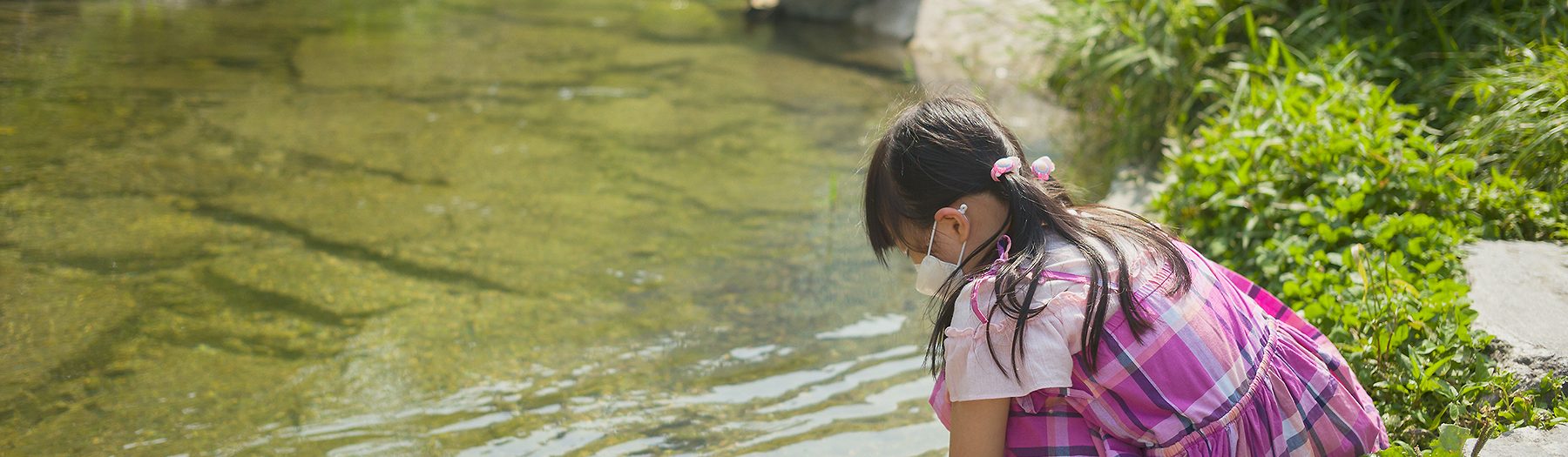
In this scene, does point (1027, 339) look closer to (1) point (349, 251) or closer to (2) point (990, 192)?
(2) point (990, 192)

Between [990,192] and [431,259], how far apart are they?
8.14ft

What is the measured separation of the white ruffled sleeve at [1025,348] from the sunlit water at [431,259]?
0.98 metres

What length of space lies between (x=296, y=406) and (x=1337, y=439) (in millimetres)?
2371

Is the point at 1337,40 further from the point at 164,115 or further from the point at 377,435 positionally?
the point at 164,115

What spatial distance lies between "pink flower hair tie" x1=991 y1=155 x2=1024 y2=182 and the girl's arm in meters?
0.37

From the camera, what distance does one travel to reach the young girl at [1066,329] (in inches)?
71.1

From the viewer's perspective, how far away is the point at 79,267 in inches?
139

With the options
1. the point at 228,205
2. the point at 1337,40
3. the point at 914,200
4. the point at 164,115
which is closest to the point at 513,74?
the point at 164,115

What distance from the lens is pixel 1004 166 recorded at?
1821 mm

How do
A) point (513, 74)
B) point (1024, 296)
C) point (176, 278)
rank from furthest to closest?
point (513, 74) → point (176, 278) → point (1024, 296)

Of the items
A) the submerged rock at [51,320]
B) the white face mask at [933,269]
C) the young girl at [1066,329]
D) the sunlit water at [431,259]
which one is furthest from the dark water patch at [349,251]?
the young girl at [1066,329]

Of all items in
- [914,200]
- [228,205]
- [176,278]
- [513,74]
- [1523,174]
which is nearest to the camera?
[914,200]

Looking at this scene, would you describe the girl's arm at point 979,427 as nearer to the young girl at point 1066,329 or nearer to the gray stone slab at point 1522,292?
the young girl at point 1066,329

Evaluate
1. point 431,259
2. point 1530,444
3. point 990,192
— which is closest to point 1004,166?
point 990,192
